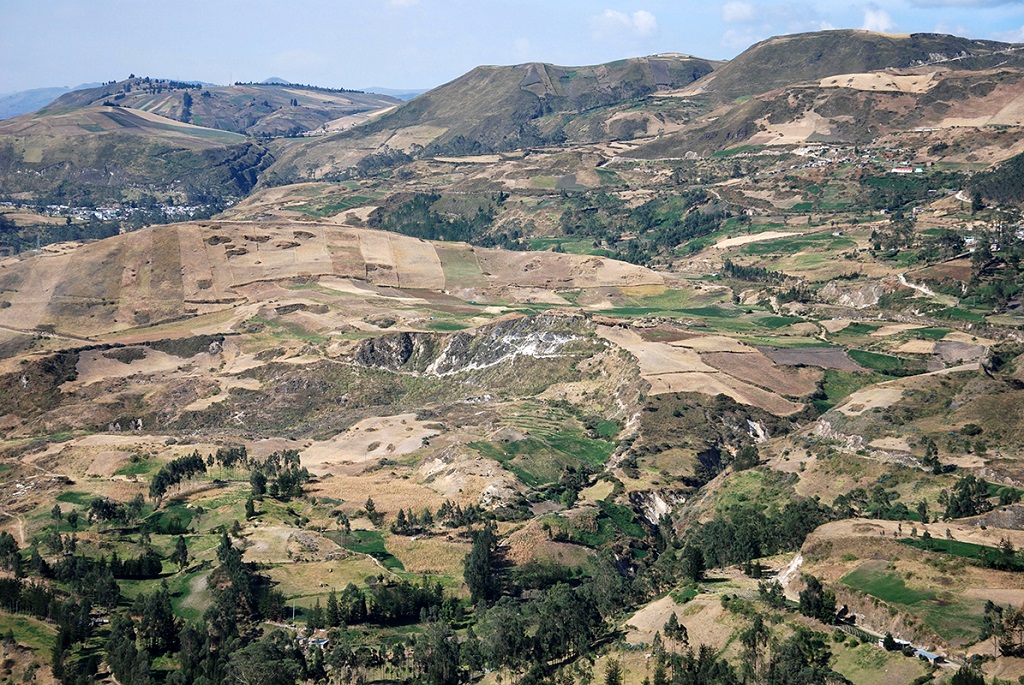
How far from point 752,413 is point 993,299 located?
183ft

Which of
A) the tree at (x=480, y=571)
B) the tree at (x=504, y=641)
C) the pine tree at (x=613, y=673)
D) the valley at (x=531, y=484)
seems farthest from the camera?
the tree at (x=480, y=571)

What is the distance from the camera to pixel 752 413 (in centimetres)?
13625

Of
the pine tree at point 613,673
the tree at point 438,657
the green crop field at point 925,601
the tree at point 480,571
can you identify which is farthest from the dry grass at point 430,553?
the green crop field at point 925,601

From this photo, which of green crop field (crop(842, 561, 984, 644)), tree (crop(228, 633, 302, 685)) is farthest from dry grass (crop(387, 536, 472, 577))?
green crop field (crop(842, 561, 984, 644))

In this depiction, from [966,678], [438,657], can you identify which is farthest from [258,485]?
[966,678]

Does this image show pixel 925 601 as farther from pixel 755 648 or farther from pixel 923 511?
pixel 923 511

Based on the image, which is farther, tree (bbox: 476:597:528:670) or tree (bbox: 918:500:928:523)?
tree (bbox: 918:500:928:523)

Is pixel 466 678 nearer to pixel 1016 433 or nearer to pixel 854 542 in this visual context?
pixel 854 542

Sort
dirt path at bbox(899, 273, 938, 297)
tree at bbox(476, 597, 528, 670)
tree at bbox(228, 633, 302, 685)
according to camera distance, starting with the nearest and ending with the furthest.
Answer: tree at bbox(228, 633, 302, 685) < tree at bbox(476, 597, 528, 670) < dirt path at bbox(899, 273, 938, 297)

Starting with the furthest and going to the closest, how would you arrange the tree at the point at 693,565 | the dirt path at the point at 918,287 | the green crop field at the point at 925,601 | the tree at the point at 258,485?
the dirt path at the point at 918,287 → the tree at the point at 258,485 → the tree at the point at 693,565 → the green crop field at the point at 925,601

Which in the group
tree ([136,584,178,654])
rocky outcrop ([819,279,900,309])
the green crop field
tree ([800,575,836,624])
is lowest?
tree ([136,584,178,654])

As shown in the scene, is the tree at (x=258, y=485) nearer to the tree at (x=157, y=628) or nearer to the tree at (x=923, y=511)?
the tree at (x=157, y=628)

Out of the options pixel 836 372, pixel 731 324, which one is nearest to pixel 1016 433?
pixel 836 372

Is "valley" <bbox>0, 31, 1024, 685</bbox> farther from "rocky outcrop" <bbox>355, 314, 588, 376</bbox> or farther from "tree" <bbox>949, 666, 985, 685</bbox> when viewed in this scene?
"rocky outcrop" <bbox>355, 314, 588, 376</bbox>
